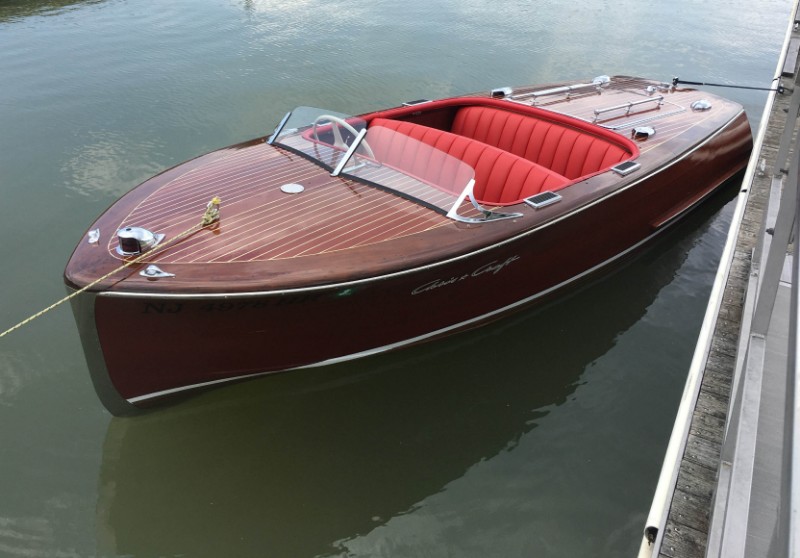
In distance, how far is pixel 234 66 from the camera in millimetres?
8820

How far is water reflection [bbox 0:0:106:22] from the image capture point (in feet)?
34.6

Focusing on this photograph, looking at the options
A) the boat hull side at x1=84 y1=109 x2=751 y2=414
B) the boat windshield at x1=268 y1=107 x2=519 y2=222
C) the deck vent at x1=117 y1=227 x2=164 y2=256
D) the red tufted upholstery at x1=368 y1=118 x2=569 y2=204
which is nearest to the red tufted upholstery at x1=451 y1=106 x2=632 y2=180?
the boat hull side at x1=84 y1=109 x2=751 y2=414

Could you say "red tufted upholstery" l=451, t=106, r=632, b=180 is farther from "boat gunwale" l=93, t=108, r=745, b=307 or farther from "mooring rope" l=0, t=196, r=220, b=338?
"mooring rope" l=0, t=196, r=220, b=338

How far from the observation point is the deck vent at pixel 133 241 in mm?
3260

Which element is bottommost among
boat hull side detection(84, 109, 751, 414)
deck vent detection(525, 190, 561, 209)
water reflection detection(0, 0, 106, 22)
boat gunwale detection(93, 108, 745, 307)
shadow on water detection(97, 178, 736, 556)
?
shadow on water detection(97, 178, 736, 556)

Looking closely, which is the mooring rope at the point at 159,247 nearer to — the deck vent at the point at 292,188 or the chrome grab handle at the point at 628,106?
the deck vent at the point at 292,188

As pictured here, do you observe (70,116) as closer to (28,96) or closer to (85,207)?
(28,96)

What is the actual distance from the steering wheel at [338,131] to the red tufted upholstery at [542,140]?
157cm

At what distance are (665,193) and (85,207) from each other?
5.18 meters

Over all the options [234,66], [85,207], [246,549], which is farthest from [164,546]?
[234,66]

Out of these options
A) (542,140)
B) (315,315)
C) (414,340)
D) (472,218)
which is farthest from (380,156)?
(542,140)

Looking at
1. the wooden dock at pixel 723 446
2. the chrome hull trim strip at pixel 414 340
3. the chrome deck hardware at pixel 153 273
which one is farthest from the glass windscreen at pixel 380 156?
the wooden dock at pixel 723 446

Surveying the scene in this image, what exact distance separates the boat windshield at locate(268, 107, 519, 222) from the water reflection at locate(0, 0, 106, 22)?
8652 mm

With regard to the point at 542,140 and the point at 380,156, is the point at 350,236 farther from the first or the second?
the point at 542,140
